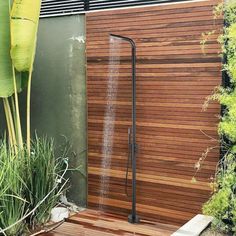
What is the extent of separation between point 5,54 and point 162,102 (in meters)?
1.73

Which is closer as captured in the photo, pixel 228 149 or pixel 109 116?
pixel 228 149

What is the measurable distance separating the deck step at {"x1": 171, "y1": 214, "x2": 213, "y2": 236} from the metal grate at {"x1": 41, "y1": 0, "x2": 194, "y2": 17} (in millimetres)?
2190

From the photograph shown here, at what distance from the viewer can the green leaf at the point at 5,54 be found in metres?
4.08

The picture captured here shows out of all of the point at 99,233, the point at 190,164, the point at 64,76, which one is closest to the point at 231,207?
the point at 190,164

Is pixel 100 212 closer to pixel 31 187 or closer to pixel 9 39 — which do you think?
pixel 31 187

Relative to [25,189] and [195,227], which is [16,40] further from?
[195,227]

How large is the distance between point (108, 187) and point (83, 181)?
35 centimetres

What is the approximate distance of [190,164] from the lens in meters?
4.16

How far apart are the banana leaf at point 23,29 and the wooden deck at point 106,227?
1.78 meters

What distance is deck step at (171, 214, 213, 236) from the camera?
3.23m

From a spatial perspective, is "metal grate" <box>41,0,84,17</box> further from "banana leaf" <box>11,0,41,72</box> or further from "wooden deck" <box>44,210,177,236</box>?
"wooden deck" <box>44,210,177,236</box>

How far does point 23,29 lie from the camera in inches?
156

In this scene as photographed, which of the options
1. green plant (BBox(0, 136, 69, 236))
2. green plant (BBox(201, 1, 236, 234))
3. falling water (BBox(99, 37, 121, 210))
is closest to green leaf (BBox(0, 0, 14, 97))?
green plant (BBox(0, 136, 69, 236))

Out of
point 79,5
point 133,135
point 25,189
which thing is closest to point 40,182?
point 25,189
